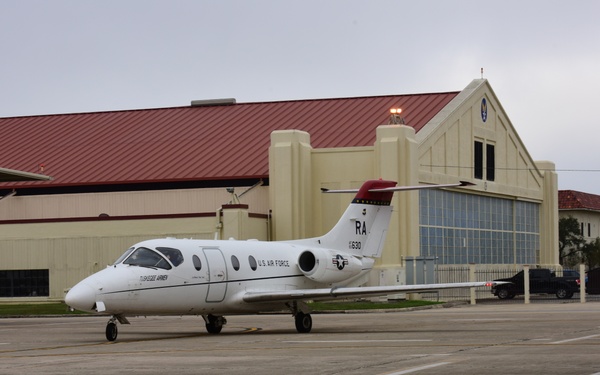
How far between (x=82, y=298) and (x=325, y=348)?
616 cm

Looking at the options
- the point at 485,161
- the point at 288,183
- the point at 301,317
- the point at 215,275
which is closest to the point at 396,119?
the point at 288,183

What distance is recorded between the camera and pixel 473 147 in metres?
64.6

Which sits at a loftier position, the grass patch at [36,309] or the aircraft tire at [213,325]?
the aircraft tire at [213,325]

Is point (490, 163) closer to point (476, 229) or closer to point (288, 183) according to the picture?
point (476, 229)

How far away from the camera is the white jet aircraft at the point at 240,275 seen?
26.6 m

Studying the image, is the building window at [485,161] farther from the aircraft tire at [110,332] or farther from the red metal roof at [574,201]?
the aircraft tire at [110,332]

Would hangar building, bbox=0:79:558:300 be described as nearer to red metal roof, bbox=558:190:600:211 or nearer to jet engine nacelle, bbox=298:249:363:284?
jet engine nacelle, bbox=298:249:363:284

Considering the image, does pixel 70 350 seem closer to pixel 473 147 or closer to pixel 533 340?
pixel 533 340

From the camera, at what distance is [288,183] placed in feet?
189

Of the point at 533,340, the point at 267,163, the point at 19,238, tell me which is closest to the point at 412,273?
the point at 267,163

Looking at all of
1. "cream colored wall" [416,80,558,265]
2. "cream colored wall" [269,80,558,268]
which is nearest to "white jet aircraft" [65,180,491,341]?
"cream colored wall" [269,80,558,268]

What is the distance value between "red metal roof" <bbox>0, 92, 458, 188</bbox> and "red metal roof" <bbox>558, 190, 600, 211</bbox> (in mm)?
41822

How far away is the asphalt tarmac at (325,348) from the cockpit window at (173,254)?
5.92 feet

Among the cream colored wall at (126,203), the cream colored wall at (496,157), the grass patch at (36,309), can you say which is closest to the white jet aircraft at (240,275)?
the grass patch at (36,309)
